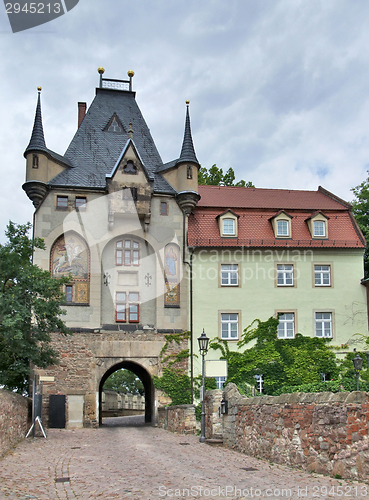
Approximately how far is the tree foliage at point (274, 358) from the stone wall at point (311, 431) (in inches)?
466

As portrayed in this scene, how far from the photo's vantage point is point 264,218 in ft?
94.2

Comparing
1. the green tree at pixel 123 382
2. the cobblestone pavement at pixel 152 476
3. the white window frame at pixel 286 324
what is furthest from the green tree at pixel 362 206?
the green tree at pixel 123 382

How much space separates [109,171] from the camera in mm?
28125

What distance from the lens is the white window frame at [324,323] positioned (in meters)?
26.9

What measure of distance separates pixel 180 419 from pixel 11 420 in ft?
25.1

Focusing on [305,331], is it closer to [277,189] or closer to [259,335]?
[259,335]

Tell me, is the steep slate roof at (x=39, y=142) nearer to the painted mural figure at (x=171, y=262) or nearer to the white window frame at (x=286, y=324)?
the painted mural figure at (x=171, y=262)

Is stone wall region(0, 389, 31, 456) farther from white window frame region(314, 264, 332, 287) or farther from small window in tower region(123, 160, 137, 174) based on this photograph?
white window frame region(314, 264, 332, 287)

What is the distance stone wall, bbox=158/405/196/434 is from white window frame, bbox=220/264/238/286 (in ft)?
21.6

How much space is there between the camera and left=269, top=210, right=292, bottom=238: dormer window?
28.1 metres

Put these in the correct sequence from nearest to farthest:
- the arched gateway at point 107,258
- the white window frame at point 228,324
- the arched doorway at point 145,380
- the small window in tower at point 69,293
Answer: the arched gateway at point 107,258
the small window in tower at point 69,293
the white window frame at point 228,324
the arched doorway at point 145,380

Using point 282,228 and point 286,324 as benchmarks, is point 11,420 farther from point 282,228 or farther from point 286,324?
point 282,228

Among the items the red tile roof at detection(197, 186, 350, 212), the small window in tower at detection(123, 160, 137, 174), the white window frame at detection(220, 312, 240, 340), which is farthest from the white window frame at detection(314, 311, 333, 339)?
the small window in tower at detection(123, 160, 137, 174)

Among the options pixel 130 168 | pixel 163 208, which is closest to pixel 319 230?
pixel 163 208
